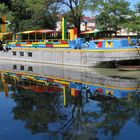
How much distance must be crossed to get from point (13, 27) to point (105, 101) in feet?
153

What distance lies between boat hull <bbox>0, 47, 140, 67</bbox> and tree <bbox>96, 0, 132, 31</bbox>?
43.5 feet

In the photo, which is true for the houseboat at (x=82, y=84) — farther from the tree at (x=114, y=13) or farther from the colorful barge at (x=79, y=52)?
the tree at (x=114, y=13)

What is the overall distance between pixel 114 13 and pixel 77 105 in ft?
125

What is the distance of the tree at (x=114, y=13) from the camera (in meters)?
51.8

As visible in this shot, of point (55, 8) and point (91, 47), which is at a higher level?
point (55, 8)

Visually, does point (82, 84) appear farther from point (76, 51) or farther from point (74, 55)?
point (74, 55)

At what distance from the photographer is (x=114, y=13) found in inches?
2080

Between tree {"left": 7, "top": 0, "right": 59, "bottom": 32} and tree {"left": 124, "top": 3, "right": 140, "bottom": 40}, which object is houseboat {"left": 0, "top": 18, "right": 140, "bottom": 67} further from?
tree {"left": 124, "top": 3, "right": 140, "bottom": 40}

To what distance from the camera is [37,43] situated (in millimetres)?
41438

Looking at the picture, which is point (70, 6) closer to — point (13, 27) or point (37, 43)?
point (37, 43)

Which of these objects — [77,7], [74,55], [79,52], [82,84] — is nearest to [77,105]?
[82,84]

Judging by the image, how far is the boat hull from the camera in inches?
1242

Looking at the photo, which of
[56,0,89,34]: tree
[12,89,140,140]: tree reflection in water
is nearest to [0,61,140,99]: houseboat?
[12,89,140,140]: tree reflection in water

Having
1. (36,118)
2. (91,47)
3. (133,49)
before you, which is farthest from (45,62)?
(36,118)
